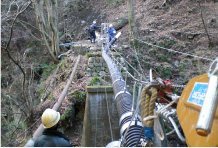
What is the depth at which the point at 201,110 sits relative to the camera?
708 millimetres

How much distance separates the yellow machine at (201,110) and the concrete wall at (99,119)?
549 centimetres

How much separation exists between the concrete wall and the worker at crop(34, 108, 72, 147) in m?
4.37

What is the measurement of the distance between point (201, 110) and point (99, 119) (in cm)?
617

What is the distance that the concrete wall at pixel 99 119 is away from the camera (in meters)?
6.45

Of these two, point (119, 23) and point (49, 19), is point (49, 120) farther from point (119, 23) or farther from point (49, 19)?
point (119, 23)

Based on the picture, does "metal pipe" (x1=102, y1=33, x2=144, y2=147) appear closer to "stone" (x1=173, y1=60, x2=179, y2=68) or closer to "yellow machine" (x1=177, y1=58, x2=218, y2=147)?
"yellow machine" (x1=177, y1=58, x2=218, y2=147)

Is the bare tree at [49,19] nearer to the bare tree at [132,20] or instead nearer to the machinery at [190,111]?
the bare tree at [132,20]

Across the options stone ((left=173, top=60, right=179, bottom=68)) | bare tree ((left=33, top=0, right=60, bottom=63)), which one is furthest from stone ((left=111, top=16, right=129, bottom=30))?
stone ((left=173, top=60, right=179, bottom=68))

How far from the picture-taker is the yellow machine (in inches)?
27.4

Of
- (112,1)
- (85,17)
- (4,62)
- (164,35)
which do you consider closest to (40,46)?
(4,62)

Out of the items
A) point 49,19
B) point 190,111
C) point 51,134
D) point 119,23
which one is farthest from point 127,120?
point 119,23

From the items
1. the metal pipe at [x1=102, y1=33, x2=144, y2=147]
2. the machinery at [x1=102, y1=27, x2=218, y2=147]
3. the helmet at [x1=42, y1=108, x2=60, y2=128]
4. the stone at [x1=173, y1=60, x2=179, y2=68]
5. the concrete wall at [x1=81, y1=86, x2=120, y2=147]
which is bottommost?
the concrete wall at [x1=81, y1=86, x2=120, y2=147]

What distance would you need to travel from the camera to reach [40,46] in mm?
17141

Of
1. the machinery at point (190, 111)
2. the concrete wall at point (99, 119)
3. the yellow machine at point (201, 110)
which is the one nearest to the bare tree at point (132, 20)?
the concrete wall at point (99, 119)
